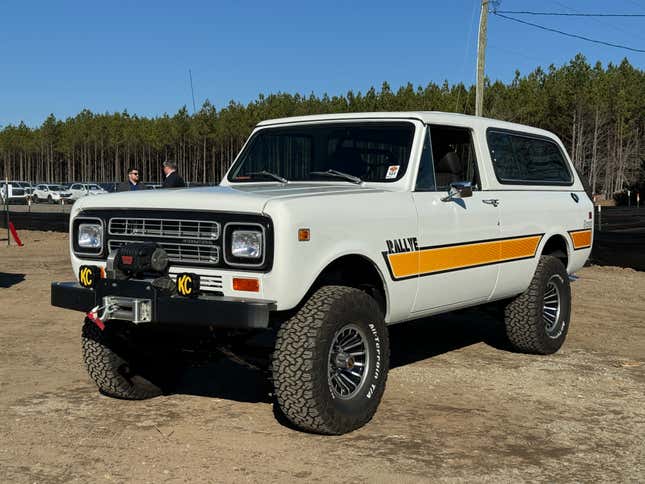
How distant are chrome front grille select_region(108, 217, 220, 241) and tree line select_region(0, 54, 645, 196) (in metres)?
50.2

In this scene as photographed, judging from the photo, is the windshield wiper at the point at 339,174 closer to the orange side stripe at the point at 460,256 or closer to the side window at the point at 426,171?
the side window at the point at 426,171

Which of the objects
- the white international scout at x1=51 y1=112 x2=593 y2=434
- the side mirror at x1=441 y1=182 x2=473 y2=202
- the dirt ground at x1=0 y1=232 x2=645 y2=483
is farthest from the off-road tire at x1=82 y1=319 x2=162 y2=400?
the side mirror at x1=441 y1=182 x2=473 y2=202

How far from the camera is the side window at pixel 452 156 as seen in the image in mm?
6344

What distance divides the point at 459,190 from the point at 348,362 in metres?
1.68

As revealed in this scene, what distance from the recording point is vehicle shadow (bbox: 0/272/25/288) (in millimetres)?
12672

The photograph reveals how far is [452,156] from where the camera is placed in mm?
6324

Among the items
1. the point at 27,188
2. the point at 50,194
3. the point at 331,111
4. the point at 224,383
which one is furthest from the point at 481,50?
the point at 331,111

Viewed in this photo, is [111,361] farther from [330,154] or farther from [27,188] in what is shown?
[27,188]

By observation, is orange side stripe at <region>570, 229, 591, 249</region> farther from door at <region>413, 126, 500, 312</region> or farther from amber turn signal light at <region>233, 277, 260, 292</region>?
amber turn signal light at <region>233, 277, 260, 292</region>

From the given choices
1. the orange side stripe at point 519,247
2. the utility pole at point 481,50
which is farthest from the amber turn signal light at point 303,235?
the utility pole at point 481,50

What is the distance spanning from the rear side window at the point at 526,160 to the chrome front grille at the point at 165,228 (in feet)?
10.3

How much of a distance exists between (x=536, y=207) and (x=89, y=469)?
4635mm

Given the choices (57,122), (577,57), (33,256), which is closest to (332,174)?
(33,256)

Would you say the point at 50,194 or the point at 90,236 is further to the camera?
the point at 50,194
